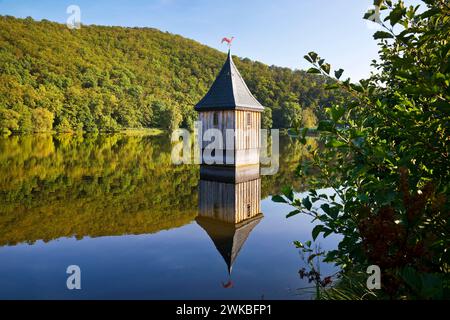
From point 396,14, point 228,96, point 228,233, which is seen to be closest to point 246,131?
point 228,96

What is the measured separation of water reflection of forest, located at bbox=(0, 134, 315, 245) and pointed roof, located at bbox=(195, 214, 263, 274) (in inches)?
33.1

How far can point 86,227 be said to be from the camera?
335 inches

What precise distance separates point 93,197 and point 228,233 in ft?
19.1

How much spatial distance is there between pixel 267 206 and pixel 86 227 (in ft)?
18.1

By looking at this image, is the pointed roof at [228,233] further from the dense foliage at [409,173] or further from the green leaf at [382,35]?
the green leaf at [382,35]

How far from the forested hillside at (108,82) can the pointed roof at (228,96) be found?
939 inches

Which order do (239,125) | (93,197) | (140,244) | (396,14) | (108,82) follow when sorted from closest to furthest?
(396,14) → (140,244) → (93,197) → (239,125) → (108,82)

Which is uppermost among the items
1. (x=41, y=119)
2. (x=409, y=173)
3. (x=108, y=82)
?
(x=108, y=82)

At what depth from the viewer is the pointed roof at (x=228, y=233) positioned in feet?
22.8

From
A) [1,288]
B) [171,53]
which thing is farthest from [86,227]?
[171,53]

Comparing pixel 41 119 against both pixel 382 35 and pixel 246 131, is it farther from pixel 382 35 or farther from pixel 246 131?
pixel 382 35

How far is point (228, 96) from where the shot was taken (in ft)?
54.2

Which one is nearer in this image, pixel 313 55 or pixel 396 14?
pixel 396 14

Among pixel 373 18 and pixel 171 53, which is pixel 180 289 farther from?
pixel 171 53
